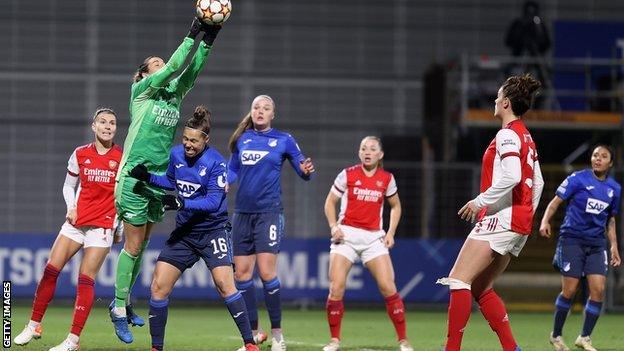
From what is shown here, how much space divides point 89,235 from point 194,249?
1691 millimetres

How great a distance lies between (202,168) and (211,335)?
398 centimetres

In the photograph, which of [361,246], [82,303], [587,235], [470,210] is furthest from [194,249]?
[587,235]

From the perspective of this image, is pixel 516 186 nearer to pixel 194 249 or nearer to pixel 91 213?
pixel 194 249

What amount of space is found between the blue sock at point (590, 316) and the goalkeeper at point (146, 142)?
4447 millimetres

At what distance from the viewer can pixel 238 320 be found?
31.0 ft

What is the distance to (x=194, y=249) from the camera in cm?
935

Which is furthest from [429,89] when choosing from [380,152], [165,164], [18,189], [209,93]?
[165,164]

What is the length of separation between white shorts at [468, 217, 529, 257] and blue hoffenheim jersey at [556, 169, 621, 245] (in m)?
3.49

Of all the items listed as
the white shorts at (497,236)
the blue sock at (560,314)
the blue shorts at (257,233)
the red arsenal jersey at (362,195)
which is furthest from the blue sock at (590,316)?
the white shorts at (497,236)

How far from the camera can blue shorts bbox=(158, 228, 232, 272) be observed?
929 centimetres

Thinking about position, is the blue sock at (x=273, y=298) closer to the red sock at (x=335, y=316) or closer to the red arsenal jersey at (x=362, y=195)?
the red sock at (x=335, y=316)

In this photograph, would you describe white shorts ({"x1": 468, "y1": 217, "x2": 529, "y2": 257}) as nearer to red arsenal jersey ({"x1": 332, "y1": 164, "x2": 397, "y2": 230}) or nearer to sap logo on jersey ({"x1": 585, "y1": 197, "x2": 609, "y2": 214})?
red arsenal jersey ({"x1": 332, "y1": 164, "x2": 397, "y2": 230})

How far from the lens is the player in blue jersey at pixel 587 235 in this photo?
11914 millimetres

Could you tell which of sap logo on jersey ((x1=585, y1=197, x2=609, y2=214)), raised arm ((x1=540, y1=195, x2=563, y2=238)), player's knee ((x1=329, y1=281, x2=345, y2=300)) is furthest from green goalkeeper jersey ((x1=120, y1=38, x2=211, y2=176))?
sap logo on jersey ((x1=585, y1=197, x2=609, y2=214))
